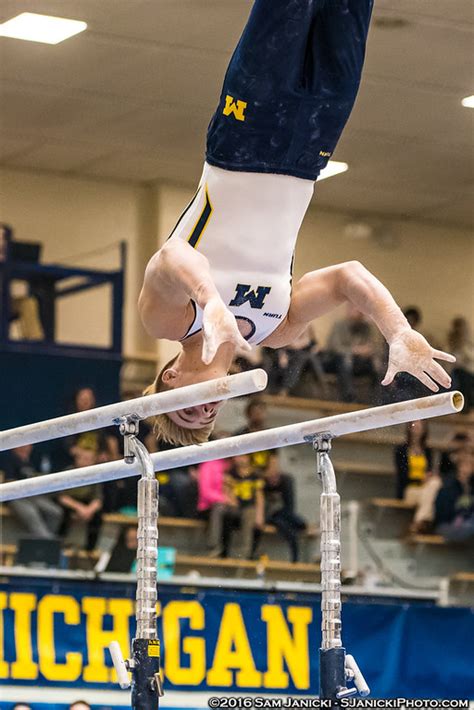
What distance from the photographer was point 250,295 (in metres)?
4.78

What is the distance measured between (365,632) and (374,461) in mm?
3876

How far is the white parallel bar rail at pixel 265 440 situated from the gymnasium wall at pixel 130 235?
7297 mm

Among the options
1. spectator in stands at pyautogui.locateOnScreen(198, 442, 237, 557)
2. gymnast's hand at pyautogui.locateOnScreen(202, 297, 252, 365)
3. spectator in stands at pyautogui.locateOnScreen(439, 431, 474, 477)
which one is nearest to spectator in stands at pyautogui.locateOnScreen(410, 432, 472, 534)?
spectator in stands at pyautogui.locateOnScreen(439, 431, 474, 477)

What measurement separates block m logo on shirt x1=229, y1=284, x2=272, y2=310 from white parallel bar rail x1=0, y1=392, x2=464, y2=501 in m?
0.44

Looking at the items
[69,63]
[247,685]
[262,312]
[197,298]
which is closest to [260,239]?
[262,312]

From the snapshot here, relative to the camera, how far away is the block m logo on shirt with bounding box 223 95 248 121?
4711mm

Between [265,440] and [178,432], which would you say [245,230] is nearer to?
[265,440]

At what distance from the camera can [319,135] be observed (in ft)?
15.7

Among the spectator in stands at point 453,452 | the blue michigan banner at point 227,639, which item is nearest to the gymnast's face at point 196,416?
the blue michigan banner at point 227,639

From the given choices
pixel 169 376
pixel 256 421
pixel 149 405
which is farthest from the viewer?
pixel 256 421

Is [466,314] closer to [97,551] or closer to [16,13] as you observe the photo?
[97,551]

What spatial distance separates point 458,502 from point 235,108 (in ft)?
20.9

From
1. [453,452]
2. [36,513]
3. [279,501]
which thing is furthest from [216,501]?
[453,452]

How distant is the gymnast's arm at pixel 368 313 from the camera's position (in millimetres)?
4367
